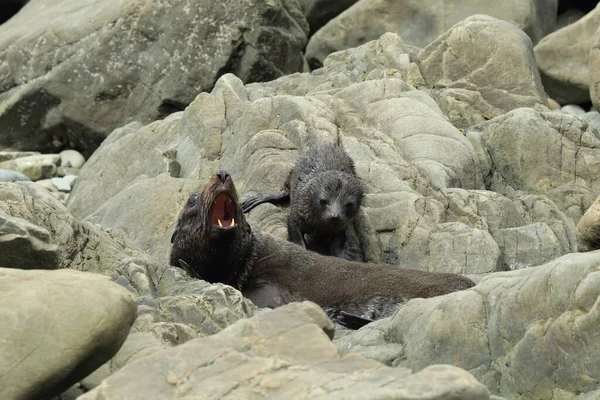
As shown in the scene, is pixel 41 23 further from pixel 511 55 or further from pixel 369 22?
pixel 511 55

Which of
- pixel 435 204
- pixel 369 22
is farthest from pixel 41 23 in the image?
pixel 435 204

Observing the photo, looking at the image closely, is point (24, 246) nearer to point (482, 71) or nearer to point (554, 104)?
point (482, 71)

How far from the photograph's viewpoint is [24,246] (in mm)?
6961

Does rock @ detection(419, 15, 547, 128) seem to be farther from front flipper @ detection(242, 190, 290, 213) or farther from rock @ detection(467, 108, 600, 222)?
front flipper @ detection(242, 190, 290, 213)

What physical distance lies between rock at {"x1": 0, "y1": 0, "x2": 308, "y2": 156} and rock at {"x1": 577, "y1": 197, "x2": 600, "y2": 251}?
1043 cm

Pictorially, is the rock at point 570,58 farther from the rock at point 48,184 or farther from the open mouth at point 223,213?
the open mouth at point 223,213

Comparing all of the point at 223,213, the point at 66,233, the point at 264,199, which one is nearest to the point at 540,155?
the point at 264,199

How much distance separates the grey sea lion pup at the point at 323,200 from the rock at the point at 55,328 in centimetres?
778

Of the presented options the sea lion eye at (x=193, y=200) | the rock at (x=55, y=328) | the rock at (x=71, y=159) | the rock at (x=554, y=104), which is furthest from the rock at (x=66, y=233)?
the rock at (x=554, y=104)

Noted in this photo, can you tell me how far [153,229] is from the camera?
14.0m

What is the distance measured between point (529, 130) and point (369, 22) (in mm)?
7934

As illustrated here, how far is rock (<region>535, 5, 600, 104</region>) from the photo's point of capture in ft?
65.3

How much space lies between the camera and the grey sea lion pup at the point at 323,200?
1383 cm

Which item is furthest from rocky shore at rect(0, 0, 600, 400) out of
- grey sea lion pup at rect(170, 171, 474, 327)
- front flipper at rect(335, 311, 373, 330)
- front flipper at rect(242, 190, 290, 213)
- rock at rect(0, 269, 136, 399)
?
front flipper at rect(335, 311, 373, 330)
